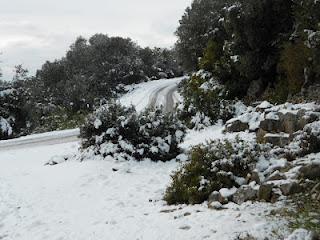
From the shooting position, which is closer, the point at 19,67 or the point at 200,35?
the point at 200,35

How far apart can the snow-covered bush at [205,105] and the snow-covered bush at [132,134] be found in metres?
3.85

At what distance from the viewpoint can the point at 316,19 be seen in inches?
423

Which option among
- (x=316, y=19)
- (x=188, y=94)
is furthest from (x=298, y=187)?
→ (x=188, y=94)

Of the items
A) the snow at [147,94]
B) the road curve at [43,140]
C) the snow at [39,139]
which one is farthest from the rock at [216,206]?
the snow at [147,94]

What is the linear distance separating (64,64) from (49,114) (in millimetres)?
7095

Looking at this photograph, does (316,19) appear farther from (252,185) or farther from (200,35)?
(200,35)

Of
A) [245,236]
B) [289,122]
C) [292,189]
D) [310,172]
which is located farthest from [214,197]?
[289,122]

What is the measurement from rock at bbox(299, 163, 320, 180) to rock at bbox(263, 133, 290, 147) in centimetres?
191

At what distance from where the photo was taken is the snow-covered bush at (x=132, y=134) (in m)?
13.8

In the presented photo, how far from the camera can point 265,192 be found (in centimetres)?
812

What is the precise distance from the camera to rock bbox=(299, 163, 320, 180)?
8109 millimetres

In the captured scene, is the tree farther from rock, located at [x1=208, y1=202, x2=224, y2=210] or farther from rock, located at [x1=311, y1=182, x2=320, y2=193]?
rock, located at [x1=311, y1=182, x2=320, y2=193]

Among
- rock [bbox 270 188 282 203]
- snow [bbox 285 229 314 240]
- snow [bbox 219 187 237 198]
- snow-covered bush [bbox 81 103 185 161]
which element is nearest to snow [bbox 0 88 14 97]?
snow-covered bush [bbox 81 103 185 161]

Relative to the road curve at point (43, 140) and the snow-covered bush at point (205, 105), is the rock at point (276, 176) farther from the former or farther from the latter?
the road curve at point (43, 140)
